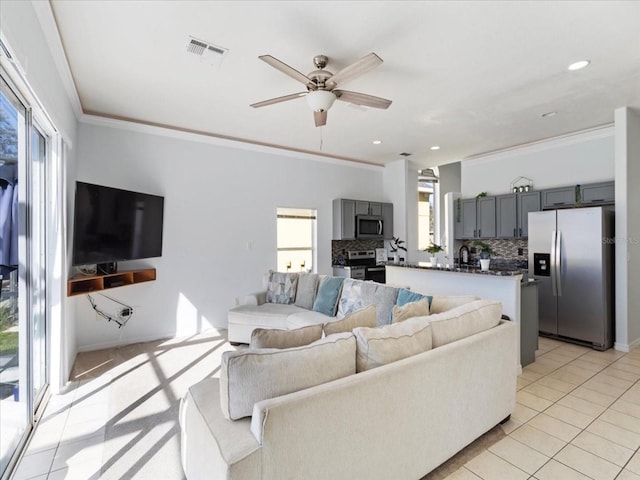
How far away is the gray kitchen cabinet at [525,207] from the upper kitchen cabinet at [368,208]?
90.9 inches

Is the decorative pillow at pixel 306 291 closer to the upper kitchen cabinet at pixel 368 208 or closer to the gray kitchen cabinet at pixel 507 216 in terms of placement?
the upper kitchen cabinet at pixel 368 208

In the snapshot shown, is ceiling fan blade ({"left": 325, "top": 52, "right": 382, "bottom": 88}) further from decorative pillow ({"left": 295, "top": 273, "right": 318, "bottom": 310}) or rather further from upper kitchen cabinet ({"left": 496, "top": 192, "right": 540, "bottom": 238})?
upper kitchen cabinet ({"left": 496, "top": 192, "right": 540, "bottom": 238})

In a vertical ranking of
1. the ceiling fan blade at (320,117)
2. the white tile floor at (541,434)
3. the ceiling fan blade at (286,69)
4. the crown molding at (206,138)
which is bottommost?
the white tile floor at (541,434)

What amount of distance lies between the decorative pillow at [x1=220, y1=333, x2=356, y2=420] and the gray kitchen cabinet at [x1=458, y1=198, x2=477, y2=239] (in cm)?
512

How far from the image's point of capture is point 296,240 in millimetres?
5723

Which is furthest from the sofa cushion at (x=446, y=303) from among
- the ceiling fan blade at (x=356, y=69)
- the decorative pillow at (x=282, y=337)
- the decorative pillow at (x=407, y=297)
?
the ceiling fan blade at (x=356, y=69)

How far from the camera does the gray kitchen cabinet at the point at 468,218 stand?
583cm

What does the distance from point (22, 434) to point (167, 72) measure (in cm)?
296

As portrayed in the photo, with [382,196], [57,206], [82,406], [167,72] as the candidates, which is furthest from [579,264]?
[57,206]

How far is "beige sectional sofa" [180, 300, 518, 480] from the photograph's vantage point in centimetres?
128

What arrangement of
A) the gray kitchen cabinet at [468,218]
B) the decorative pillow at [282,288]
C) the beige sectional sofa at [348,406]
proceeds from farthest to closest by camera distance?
the gray kitchen cabinet at [468,218]
the decorative pillow at [282,288]
the beige sectional sofa at [348,406]

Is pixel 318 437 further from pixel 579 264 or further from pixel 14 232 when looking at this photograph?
pixel 579 264

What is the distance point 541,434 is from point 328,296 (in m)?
Result: 2.24

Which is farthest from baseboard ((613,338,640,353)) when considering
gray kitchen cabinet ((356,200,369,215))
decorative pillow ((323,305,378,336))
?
gray kitchen cabinet ((356,200,369,215))
